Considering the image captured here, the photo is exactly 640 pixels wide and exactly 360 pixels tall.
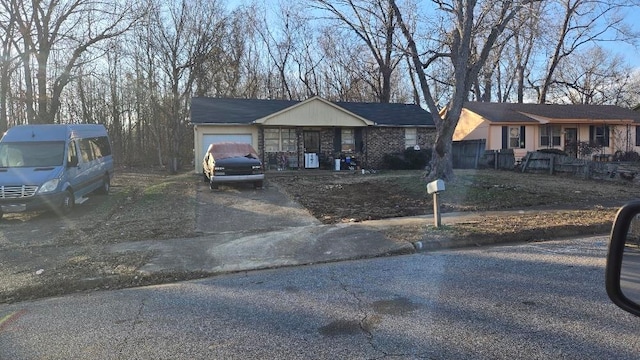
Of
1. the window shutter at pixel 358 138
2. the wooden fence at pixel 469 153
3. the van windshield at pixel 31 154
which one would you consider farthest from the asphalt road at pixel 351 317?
the window shutter at pixel 358 138

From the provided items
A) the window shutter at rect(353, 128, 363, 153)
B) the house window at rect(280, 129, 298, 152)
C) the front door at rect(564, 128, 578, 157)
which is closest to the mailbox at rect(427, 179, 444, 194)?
the house window at rect(280, 129, 298, 152)

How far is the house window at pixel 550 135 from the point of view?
30.8 m

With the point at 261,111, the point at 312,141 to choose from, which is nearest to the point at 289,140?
the point at 312,141

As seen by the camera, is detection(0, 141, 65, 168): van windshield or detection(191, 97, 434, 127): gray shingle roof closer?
detection(0, 141, 65, 168): van windshield

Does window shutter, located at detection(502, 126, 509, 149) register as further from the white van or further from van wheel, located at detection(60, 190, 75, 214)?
van wheel, located at detection(60, 190, 75, 214)

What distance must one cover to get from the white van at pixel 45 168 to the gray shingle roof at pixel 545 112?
24.0 meters

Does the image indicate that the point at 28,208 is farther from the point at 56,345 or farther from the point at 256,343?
the point at 256,343

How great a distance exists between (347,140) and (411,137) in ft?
13.5

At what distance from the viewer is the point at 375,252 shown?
24.6 ft

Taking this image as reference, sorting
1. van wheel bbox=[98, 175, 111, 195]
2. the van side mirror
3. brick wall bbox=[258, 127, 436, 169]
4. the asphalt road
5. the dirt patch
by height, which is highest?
brick wall bbox=[258, 127, 436, 169]

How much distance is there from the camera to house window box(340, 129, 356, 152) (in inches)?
1060

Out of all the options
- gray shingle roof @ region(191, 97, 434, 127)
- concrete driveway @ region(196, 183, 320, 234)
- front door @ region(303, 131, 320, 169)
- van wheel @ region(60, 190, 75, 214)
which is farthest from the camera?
front door @ region(303, 131, 320, 169)

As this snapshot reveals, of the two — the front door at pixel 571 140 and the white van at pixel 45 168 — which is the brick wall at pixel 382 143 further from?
the white van at pixel 45 168

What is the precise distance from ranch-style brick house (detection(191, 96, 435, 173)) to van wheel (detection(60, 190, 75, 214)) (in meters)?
11.3
